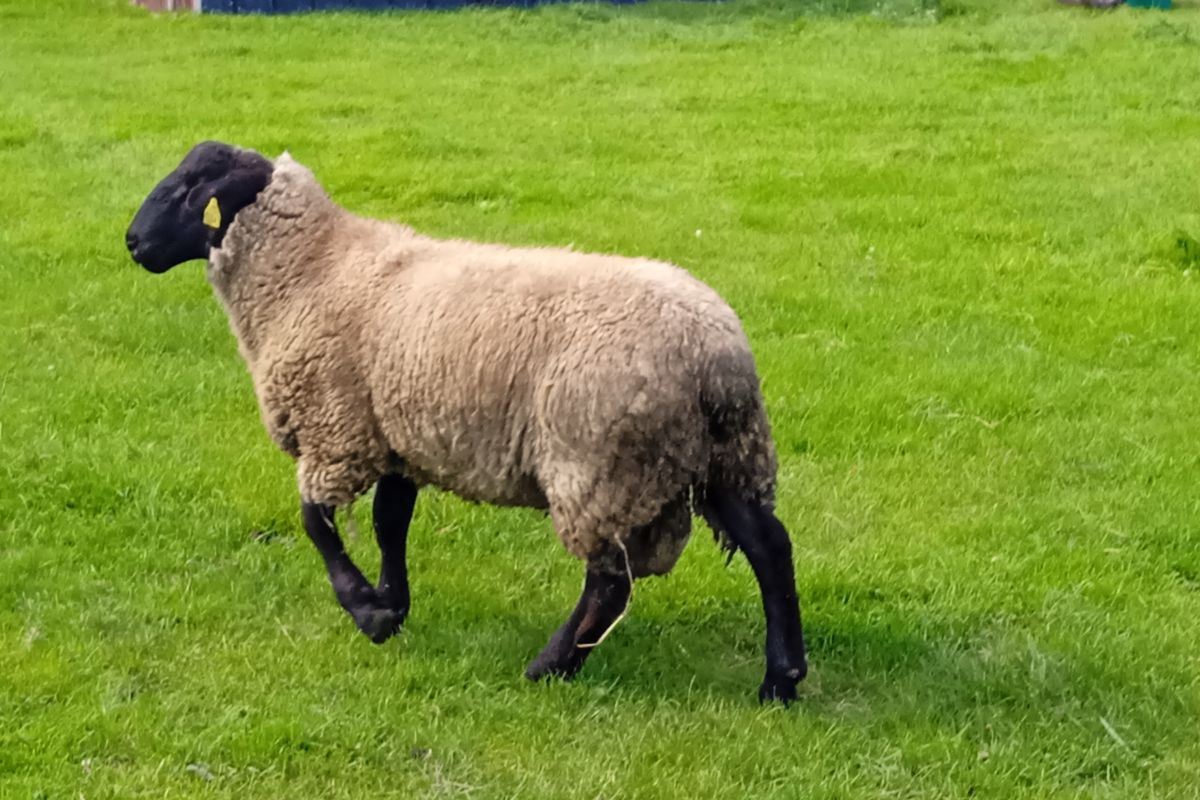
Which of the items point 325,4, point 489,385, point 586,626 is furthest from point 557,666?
point 325,4

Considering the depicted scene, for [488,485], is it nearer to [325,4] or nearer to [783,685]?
[783,685]

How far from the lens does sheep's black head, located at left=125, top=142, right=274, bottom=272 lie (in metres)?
5.27

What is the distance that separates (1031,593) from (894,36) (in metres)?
11.9

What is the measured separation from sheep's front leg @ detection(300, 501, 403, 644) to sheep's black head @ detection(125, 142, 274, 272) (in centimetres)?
103

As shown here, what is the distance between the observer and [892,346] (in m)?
8.02

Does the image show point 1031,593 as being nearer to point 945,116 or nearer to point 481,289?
point 481,289

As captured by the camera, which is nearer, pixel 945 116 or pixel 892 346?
pixel 892 346

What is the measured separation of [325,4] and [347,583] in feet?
47.0

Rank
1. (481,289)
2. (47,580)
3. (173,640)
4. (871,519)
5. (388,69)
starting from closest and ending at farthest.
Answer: (481,289) < (173,640) < (47,580) < (871,519) < (388,69)

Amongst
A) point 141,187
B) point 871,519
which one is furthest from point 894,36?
point 871,519

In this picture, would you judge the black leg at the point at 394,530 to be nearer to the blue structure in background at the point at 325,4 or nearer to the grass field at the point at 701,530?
the grass field at the point at 701,530

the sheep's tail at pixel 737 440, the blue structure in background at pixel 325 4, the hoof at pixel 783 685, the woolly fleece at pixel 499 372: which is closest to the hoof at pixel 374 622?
the woolly fleece at pixel 499 372

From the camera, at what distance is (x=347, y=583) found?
5258mm

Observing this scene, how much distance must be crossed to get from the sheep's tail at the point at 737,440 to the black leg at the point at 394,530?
1.16m
